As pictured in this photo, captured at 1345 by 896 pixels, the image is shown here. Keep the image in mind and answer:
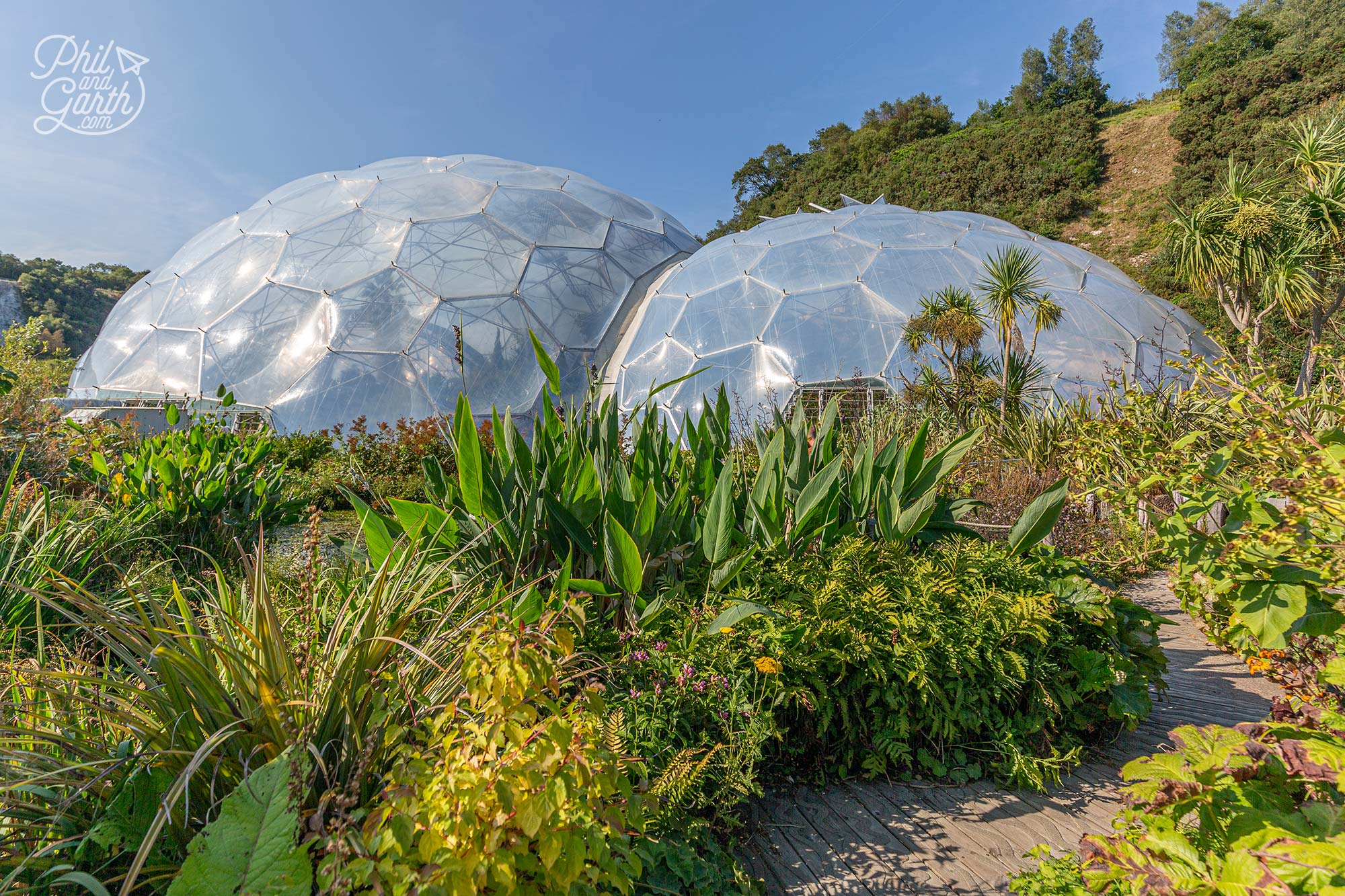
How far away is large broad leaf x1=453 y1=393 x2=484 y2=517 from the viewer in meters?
2.53

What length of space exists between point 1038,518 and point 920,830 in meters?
1.58

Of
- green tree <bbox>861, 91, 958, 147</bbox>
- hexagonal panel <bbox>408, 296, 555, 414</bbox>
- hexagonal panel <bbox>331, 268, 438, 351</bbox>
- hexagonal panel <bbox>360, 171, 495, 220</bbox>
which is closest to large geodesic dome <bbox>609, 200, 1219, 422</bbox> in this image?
hexagonal panel <bbox>408, 296, 555, 414</bbox>

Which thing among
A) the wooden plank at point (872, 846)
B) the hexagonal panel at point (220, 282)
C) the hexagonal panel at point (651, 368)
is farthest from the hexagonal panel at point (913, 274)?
the hexagonal panel at point (220, 282)

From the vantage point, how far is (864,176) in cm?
2998

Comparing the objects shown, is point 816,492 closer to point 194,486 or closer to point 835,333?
point 194,486

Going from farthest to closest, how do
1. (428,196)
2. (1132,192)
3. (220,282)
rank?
(1132,192), (428,196), (220,282)

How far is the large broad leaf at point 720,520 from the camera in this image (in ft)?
8.62

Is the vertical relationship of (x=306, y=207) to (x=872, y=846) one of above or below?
above

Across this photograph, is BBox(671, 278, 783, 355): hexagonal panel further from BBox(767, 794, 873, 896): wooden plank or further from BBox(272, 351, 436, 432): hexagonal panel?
BBox(767, 794, 873, 896): wooden plank

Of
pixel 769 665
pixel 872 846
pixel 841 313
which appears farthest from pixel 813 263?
pixel 872 846

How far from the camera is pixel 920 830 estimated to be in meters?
2.18

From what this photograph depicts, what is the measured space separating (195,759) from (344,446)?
357 inches

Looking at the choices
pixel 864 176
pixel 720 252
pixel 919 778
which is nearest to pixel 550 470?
pixel 919 778

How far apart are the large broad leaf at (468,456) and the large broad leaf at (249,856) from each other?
1.44 m
